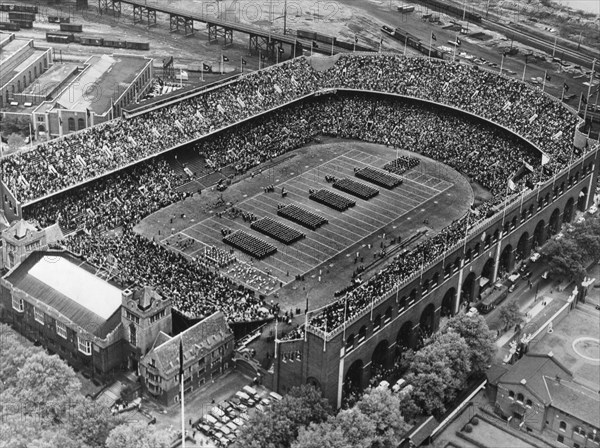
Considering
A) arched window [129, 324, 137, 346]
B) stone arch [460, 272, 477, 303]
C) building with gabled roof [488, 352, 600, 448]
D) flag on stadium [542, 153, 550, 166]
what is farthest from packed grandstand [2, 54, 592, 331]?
building with gabled roof [488, 352, 600, 448]

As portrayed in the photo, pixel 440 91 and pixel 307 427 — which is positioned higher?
pixel 440 91

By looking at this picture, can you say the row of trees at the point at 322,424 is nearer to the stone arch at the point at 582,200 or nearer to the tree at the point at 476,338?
the tree at the point at 476,338

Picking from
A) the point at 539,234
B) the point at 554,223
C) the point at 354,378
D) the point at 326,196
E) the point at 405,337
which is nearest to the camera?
the point at 354,378

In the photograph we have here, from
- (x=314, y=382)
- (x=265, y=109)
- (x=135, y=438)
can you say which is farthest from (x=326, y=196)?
(x=135, y=438)

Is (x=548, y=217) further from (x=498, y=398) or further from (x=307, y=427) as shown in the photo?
(x=307, y=427)

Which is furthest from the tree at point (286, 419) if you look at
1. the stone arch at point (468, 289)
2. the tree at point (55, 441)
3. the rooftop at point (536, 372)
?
the stone arch at point (468, 289)

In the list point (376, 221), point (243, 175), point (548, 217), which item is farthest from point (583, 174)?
point (243, 175)

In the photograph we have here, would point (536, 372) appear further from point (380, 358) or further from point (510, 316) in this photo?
point (380, 358)
